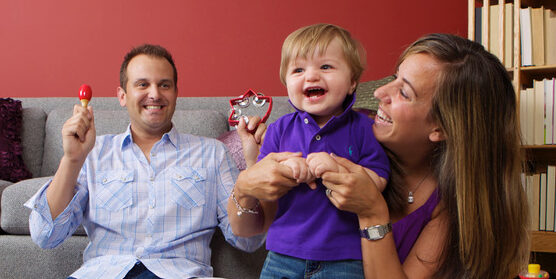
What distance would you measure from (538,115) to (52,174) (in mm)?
2663

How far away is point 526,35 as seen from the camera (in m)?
2.71

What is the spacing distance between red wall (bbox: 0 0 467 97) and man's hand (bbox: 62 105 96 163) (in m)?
1.97

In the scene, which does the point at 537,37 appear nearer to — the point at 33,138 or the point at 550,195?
the point at 550,195

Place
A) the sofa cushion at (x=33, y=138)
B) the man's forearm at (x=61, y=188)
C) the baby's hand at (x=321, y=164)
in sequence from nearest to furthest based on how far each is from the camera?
the baby's hand at (x=321, y=164) < the man's forearm at (x=61, y=188) < the sofa cushion at (x=33, y=138)

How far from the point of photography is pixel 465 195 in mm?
1134

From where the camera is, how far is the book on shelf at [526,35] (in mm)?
2697

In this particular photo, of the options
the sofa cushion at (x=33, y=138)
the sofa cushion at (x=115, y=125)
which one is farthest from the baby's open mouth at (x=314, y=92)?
the sofa cushion at (x=33, y=138)

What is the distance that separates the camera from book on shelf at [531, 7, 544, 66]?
271cm

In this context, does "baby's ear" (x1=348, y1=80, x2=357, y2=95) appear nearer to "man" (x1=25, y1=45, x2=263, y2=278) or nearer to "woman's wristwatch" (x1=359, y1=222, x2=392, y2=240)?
"woman's wristwatch" (x1=359, y1=222, x2=392, y2=240)

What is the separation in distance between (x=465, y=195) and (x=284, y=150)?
0.43m

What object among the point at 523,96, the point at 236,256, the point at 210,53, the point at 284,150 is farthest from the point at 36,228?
the point at 523,96

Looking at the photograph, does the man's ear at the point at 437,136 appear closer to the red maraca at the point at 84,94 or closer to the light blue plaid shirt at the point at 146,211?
the light blue plaid shirt at the point at 146,211

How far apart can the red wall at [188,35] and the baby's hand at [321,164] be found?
2.44 metres

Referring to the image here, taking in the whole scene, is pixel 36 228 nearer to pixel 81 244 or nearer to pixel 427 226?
pixel 81 244
